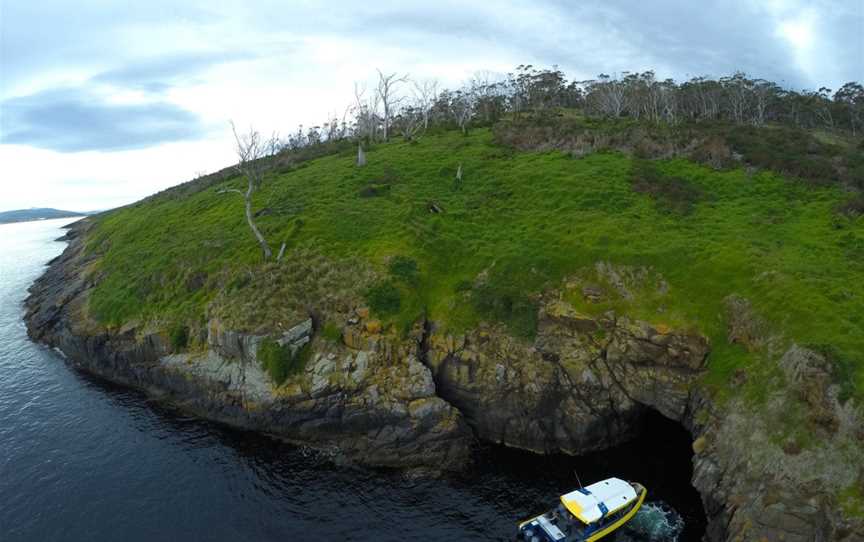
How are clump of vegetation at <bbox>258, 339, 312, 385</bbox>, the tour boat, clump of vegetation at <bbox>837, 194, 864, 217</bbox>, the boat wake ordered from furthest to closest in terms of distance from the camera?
1. clump of vegetation at <bbox>837, 194, 864, 217</bbox>
2. clump of vegetation at <bbox>258, 339, 312, 385</bbox>
3. the boat wake
4. the tour boat

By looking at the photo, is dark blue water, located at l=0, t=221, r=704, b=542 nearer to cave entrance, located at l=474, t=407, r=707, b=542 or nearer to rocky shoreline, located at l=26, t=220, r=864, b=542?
cave entrance, located at l=474, t=407, r=707, b=542

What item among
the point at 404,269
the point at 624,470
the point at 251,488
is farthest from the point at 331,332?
the point at 624,470

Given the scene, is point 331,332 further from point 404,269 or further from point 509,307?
point 509,307

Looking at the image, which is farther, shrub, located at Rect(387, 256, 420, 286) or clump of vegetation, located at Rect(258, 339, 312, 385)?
shrub, located at Rect(387, 256, 420, 286)

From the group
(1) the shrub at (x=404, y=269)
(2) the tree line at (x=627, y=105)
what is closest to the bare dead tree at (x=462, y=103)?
(2) the tree line at (x=627, y=105)

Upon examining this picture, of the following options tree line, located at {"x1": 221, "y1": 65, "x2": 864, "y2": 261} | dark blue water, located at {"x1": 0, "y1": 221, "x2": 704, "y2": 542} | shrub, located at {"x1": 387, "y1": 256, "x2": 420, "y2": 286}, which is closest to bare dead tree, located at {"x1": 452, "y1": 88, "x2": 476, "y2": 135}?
tree line, located at {"x1": 221, "y1": 65, "x2": 864, "y2": 261}

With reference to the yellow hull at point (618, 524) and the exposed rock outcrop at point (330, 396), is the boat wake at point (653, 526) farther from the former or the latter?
the exposed rock outcrop at point (330, 396)

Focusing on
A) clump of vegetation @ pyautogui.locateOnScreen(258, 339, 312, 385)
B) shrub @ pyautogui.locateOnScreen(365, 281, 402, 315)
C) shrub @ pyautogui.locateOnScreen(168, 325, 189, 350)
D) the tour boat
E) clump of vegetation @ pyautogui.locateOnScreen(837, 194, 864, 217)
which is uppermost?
clump of vegetation @ pyautogui.locateOnScreen(837, 194, 864, 217)

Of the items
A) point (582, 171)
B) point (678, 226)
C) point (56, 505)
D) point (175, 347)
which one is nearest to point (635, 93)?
point (582, 171)
